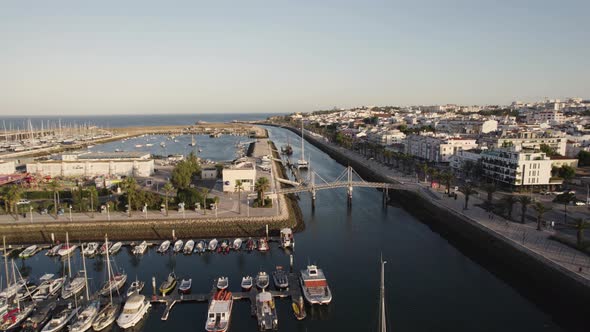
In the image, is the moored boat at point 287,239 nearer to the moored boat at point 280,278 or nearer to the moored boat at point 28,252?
the moored boat at point 280,278

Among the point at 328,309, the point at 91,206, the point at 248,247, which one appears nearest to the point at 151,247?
the point at 248,247

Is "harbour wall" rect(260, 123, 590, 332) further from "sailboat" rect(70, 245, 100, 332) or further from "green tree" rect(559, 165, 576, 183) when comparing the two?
"sailboat" rect(70, 245, 100, 332)

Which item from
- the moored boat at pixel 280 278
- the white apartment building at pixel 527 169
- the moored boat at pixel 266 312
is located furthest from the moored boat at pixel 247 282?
the white apartment building at pixel 527 169

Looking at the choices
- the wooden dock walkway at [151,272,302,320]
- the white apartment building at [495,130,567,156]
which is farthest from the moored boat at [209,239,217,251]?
the white apartment building at [495,130,567,156]

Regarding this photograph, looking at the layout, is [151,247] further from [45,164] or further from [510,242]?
[45,164]

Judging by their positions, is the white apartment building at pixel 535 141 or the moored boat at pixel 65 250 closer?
the moored boat at pixel 65 250
